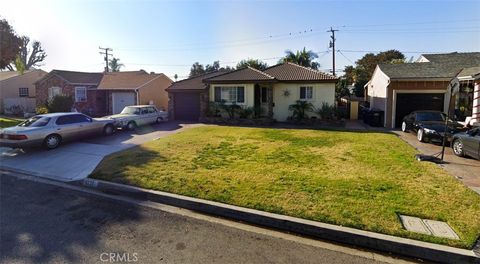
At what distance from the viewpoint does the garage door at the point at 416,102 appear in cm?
1644

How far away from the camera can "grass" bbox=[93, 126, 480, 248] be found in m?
4.84

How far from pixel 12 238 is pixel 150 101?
22.8 metres

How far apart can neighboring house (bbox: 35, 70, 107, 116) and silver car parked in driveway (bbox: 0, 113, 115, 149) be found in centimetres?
1560

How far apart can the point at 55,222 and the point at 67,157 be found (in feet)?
18.6

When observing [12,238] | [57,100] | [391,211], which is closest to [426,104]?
[391,211]

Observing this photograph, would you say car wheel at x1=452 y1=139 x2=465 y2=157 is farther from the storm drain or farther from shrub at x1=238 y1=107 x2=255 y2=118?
shrub at x1=238 y1=107 x2=255 y2=118

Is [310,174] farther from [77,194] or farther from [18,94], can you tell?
[18,94]

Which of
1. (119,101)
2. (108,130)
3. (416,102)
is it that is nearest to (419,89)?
(416,102)

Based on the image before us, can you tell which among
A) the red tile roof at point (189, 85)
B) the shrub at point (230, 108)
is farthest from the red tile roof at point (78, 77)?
the shrub at point (230, 108)

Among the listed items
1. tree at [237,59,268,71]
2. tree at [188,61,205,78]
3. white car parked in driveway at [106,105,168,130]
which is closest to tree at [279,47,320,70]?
tree at [237,59,268,71]

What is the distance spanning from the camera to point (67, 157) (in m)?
9.81

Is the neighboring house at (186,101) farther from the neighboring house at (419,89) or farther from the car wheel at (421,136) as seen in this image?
the car wheel at (421,136)

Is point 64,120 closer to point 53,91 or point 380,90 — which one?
point 380,90

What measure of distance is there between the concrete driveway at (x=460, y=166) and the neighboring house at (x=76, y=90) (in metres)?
25.9
